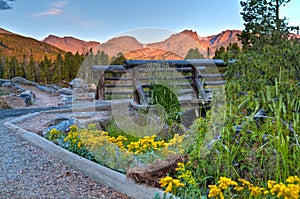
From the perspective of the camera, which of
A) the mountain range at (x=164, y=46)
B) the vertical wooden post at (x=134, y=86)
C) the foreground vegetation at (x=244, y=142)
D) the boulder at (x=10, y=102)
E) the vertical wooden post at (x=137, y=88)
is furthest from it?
the boulder at (x=10, y=102)

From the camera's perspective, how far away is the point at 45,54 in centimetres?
1622

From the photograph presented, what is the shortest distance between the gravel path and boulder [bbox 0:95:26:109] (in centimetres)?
452

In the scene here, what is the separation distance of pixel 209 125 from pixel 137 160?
2.72ft

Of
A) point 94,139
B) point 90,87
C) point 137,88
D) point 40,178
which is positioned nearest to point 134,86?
point 137,88

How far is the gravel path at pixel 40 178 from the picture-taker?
2.41m

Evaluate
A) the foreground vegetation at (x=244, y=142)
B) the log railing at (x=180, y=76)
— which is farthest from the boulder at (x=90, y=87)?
the foreground vegetation at (x=244, y=142)

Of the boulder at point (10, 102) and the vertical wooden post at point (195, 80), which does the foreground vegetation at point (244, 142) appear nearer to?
the vertical wooden post at point (195, 80)

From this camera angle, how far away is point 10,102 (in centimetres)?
805

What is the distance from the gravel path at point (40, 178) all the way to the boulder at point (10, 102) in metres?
4.52

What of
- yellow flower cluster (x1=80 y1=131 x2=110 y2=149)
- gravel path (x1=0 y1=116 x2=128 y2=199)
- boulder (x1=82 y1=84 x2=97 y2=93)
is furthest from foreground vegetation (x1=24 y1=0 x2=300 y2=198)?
boulder (x1=82 y1=84 x2=97 y2=93)

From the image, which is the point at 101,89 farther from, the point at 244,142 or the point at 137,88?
the point at 244,142

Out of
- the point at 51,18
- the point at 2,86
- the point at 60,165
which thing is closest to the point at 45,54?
the point at 2,86

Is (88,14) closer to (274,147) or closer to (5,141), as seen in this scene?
(5,141)

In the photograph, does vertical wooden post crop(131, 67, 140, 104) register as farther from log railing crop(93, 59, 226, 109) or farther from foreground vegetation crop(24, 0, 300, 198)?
foreground vegetation crop(24, 0, 300, 198)
